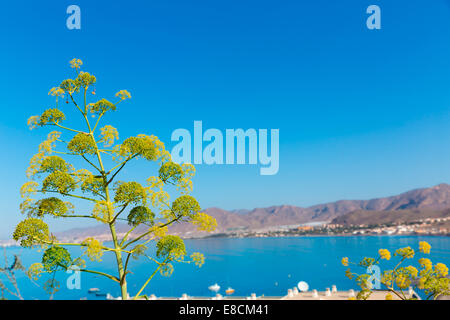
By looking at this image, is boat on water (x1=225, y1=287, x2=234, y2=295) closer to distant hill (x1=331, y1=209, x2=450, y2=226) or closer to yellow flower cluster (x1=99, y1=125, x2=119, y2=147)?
yellow flower cluster (x1=99, y1=125, x2=119, y2=147)

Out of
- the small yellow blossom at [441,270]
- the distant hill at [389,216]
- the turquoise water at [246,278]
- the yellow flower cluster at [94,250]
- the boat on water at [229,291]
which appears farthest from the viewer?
the distant hill at [389,216]

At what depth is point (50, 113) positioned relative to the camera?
289cm

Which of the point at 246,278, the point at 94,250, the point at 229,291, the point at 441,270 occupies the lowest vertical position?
the point at 246,278

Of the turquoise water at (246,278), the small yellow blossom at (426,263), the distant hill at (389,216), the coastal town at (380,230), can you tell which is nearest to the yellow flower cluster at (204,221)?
the small yellow blossom at (426,263)

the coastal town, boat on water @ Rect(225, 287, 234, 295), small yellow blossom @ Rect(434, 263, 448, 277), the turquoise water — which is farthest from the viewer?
the coastal town

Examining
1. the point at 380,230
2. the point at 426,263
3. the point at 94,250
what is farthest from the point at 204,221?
the point at 380,230

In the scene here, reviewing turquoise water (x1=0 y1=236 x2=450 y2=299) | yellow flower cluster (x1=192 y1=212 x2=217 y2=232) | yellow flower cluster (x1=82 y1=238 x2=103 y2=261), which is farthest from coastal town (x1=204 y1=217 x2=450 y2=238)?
yellow flower cluster (x1=82 y1=238 x2=103 y2=261)

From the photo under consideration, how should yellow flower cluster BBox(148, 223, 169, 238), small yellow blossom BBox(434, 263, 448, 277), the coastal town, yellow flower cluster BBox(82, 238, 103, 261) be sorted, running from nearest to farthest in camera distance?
yellow flower cluster BBox(82, 238, 103, 261) < yellow flower cluster BBox(148, 223, 169, 238) < small yellow blossom BBox(434, 263, 448, 277) < the coastal town

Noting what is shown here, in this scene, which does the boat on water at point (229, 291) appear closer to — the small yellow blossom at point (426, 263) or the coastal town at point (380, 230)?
the small yellow blossom at point (426, 263)

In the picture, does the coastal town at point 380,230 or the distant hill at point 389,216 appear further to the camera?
the distant hill at point 389,216

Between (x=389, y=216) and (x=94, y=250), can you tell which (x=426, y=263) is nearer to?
(x=94, y=250)

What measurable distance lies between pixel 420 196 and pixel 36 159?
229899 millimetres

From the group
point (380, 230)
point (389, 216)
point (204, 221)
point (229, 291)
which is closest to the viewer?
point (204, 221)
